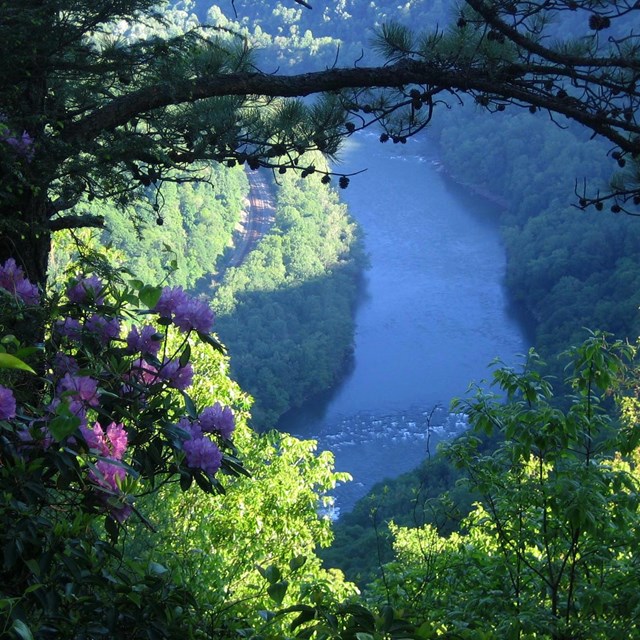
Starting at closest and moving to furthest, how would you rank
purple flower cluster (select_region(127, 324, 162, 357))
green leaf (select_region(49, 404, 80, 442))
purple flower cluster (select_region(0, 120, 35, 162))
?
green leaf (select_region(49, 404, 80, 442))
purple flower cluster (select_region(127, 324, 162, 357))
purple flower cluster (select_region(0, 120, 35, 162))

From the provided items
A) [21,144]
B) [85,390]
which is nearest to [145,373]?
[85,390]

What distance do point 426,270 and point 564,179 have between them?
866 centimetres

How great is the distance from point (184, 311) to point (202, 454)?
22 cm

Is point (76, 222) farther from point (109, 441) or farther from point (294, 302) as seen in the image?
point (294, 302)

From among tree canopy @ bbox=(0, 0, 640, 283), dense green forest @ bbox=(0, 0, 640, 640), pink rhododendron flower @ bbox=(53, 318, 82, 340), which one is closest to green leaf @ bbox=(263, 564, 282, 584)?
dense green forest @ bbox=(0, 0, 640, 640)

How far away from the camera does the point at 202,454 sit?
126 centimetres

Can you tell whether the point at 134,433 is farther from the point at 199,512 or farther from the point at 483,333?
the point at 483,333

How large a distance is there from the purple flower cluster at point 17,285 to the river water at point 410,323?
1105 centimetres

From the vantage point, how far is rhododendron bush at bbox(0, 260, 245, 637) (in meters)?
1.05

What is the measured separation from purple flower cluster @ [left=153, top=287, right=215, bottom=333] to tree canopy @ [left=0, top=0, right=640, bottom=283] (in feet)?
1.82

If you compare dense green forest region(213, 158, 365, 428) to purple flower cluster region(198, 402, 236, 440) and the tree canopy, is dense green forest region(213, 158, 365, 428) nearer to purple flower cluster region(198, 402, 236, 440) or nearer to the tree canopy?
the tree canopy

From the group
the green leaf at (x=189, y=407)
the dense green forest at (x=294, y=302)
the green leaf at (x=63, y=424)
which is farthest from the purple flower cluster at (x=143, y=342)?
the dense green forest at (x=294, y=302)

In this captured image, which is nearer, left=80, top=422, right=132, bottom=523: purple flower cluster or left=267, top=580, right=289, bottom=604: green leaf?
left=267, top=580, right=289, bottom=604: green leaf

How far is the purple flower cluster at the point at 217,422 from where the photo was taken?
4.39ft
